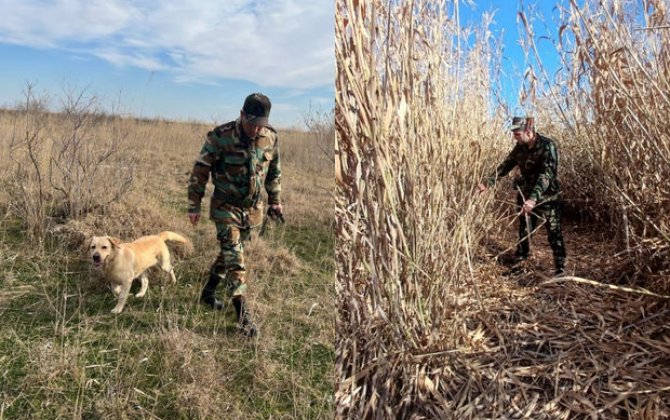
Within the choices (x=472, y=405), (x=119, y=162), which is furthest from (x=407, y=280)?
(x=119, y=162)

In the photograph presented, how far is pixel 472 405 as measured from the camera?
175 centimetres

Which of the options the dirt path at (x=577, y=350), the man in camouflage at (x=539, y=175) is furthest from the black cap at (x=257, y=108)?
the man in camouflage at (x=539, y=175)

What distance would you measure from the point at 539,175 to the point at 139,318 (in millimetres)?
3044

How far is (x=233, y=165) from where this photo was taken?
2.75 metres

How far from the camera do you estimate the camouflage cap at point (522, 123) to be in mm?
3488

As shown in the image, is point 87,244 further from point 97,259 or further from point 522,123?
point 522,123

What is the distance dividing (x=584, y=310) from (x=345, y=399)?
4.69 feet

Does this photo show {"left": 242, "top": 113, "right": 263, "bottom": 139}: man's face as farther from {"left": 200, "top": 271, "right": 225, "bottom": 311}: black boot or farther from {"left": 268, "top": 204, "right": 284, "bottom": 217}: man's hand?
{"left": 200, "top": 271, "right": 225, "bottom": 311}: black boot

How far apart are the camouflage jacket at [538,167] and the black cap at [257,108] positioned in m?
1.79

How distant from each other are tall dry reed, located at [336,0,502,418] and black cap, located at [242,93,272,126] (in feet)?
3.69

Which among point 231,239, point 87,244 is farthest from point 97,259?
point 231,239

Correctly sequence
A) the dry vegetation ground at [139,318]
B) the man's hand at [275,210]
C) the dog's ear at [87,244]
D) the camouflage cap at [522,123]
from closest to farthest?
the dry vegetation ground at [139,318] → the man's hand at [275,210] → the dog's ear at [87,244] → the camouflage cap at [522,123]

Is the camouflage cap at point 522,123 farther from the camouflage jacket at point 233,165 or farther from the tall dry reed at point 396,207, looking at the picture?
the camouflage jacket at point 233,165

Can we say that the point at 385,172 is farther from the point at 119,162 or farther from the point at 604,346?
the point at 119,162
